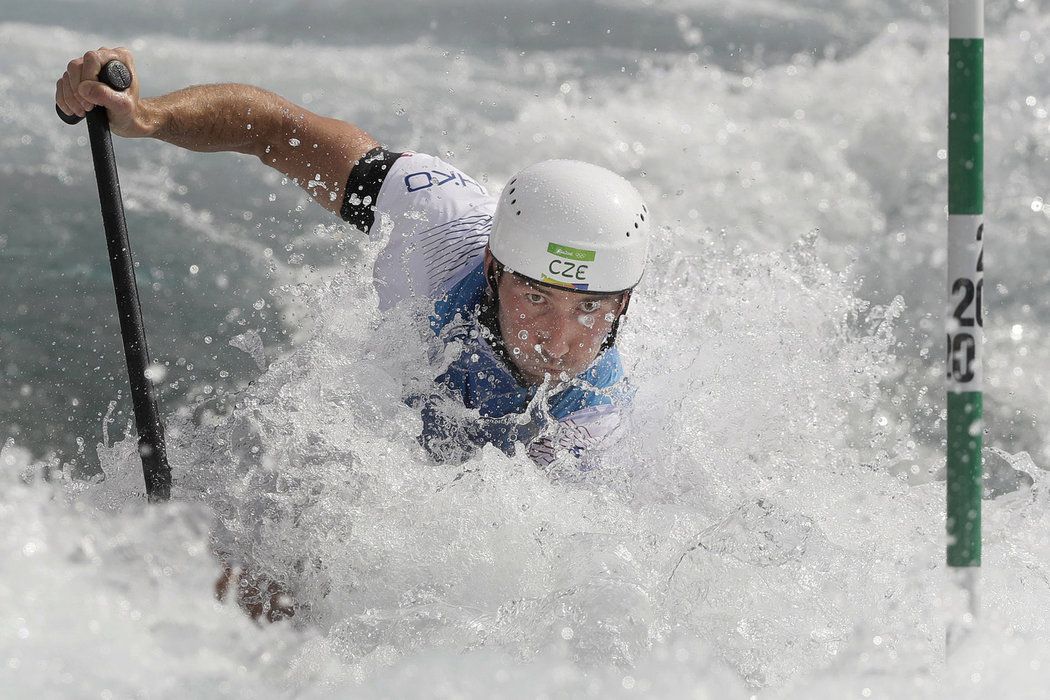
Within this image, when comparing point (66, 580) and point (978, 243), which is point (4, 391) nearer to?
point (66, 580)

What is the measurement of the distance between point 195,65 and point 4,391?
5191mm

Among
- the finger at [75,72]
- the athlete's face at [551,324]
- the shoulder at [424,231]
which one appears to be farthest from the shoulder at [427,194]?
the finger at [75,72]

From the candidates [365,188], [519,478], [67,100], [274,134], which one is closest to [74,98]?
[67,100]

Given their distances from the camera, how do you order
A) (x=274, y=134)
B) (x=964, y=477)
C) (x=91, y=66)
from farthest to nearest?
1. (x=274, y=134)
2. (x=91, y=66)
3. (x=964, y=477)

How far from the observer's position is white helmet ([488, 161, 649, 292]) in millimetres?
2961

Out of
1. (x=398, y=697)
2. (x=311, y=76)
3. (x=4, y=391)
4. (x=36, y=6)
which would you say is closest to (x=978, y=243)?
(x=398, y=697)

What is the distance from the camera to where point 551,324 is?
3039 mm

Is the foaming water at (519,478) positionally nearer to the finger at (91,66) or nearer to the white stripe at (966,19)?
the finger at (91,66)

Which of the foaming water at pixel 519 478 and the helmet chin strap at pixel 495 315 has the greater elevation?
the helmet chin strap at pixel 495 315

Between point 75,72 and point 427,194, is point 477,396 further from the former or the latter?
point 75,72

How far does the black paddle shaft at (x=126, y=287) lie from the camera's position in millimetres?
2775

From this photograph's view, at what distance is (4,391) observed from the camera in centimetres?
452

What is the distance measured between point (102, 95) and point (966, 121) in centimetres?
201

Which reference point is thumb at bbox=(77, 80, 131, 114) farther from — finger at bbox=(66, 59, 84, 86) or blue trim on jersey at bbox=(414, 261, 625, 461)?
blue trim on jersey at bbox=(414, 261, 625, 461)
